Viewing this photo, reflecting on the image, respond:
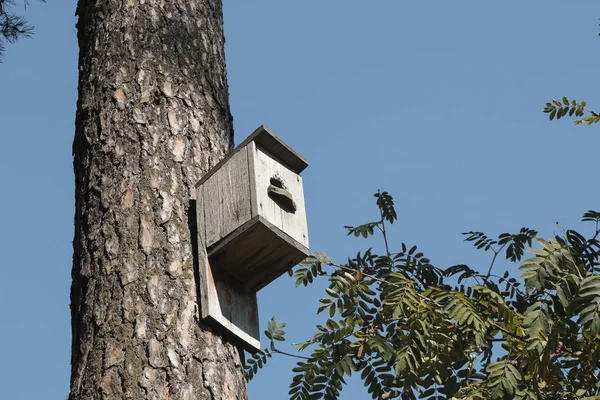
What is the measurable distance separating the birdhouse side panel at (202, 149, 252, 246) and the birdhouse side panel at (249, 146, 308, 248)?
4 centimetres

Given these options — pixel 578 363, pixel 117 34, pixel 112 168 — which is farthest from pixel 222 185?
pixel 578 363

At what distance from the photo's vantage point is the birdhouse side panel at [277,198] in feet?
9.44

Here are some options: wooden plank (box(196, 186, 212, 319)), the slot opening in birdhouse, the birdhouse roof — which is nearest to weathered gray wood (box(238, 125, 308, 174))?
the birdhouse roof

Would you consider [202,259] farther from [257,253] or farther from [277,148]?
[277,148]

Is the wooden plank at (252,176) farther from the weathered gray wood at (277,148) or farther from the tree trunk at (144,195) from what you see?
the tree trunk at (144,195)

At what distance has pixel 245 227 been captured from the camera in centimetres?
278

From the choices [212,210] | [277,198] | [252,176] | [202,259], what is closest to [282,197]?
[277,198]

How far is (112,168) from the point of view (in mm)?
2896

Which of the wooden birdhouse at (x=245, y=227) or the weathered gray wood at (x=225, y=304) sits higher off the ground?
the wooden birdhouse at (x=245, y=227)

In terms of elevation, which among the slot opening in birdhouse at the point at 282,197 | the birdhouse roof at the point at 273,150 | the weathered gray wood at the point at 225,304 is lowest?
the weathered gray wood at the point at 225,304

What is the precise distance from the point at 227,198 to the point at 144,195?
255mm

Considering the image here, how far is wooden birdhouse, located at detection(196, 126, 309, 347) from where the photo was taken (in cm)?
277

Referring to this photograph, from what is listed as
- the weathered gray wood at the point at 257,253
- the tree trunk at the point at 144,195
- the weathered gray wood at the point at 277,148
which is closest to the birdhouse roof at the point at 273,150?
the weathered gray wood at the point at 277,148

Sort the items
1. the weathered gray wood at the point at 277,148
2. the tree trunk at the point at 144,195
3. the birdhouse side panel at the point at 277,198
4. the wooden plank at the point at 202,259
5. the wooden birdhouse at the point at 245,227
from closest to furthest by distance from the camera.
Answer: the tree trunk at the point at 144,195
the wooden plank at the point at 202,259
the wooden birdhouse at the point at 245,227
the birdhouse side panel at the point at 277,198
the weathered gray wood at the point at 277,148
